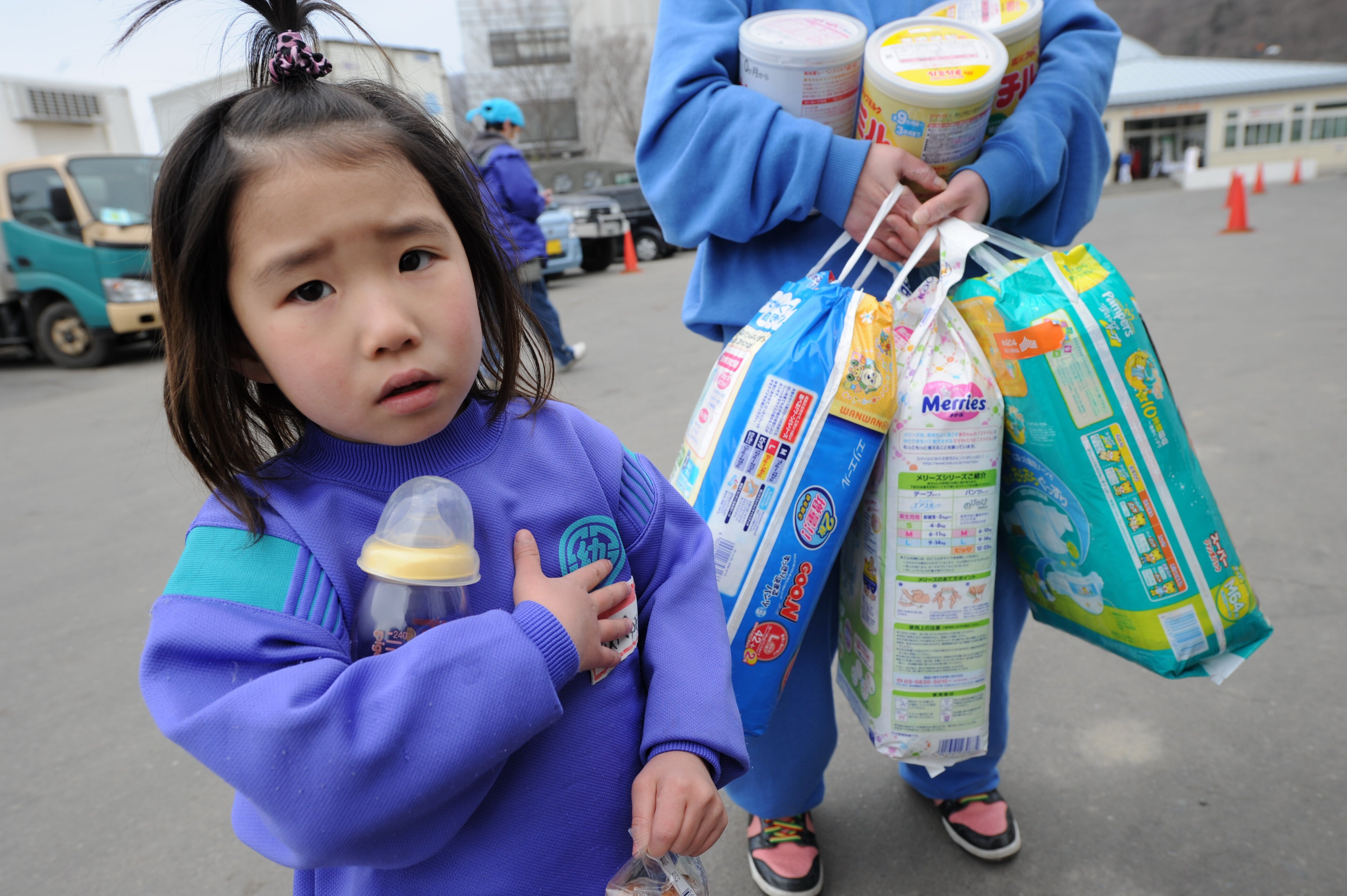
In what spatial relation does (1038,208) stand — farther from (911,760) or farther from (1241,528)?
(1241,528)

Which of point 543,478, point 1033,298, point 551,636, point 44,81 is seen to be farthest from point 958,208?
point 44,81

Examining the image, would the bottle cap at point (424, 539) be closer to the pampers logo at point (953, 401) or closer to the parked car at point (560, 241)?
the pampers logo at point (953, 401)

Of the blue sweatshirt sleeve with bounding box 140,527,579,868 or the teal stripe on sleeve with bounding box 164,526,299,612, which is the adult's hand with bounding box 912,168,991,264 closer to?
the blue sweatshirt sleeve with bounding box 140,527,579,868

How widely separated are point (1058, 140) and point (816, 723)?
1170 millimetres

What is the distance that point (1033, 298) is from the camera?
1.40 m

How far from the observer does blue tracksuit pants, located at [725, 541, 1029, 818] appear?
170 centimetres

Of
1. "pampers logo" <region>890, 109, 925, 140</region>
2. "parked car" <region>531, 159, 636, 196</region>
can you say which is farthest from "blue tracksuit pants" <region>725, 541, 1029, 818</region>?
"parked car" <region>531, 159, 636, 196</region>

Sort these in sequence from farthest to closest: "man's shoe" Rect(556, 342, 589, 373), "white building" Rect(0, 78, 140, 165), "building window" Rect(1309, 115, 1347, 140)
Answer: "building window" Rect(1309, 115, 1347, 140) < "white building" Rect(0, 78, 140, 165) < "man's shoe" Rect(556, 342, 589, 373)

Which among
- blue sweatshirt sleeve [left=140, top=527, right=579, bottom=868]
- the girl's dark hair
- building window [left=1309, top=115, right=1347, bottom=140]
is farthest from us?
building window [left=1309, top=115, right=1347, bottom=140]

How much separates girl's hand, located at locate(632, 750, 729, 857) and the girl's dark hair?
0.47 m

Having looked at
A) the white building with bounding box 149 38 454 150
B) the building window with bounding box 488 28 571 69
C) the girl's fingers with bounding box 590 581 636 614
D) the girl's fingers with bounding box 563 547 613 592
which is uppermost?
the building window with bounding box 488 28 571 69

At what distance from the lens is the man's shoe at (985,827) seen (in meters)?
1.80

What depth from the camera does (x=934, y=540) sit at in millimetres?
1449

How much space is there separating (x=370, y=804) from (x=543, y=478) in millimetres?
405
